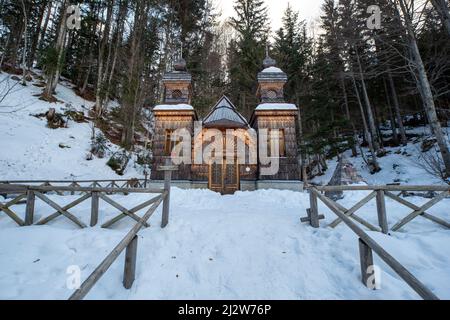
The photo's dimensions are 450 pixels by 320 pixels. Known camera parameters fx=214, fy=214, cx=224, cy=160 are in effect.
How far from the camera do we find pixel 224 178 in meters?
13.9

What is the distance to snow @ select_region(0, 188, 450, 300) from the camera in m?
3.15

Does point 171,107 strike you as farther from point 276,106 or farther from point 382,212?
point 382,212

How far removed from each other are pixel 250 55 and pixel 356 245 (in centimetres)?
2240

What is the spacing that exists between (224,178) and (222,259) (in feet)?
32.4

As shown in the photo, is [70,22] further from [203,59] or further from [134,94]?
[203,59]

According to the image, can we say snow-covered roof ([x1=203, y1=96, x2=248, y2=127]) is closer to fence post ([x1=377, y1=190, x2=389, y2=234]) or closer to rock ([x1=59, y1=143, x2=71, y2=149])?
fence post ([x1=377, y1=190, x2=389, y2=234])

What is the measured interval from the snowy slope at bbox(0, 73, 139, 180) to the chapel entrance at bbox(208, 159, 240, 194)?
27.5 ft

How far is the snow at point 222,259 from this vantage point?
315cm

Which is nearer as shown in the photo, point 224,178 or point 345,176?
point 345,176

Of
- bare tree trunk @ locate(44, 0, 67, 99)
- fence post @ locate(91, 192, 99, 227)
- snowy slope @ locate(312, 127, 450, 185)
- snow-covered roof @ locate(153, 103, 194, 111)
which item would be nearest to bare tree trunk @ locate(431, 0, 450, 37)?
snowy slope @ locate(312, 127, 450, 185)

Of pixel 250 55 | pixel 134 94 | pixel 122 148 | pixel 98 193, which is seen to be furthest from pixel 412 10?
pixel 122 148

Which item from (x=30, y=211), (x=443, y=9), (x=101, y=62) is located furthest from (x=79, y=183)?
(x=443, y=9)
